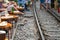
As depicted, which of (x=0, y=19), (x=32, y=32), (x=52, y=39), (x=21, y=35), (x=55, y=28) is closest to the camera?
(x=0, y=19)

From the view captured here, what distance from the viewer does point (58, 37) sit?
9656mm

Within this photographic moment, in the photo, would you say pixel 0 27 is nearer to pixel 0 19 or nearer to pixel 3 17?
pixel 0 19

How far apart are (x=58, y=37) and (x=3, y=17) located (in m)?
2.90

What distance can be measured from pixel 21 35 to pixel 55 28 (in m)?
2.51

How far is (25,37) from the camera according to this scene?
958 centimetres

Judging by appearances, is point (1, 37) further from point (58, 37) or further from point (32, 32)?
point (32, 32)

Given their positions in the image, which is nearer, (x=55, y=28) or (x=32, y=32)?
(x=32, y=32)

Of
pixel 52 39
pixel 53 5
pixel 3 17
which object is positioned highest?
pixel 3 17

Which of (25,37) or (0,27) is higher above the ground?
(0,27)

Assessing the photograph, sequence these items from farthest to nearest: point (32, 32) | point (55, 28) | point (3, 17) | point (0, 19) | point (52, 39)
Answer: point (55, 28) → point (32, 32) → point (52, 39) → point (3, 17) → point (0, 19)

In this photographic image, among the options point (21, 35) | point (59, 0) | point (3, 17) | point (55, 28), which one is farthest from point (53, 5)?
point (3, 17)

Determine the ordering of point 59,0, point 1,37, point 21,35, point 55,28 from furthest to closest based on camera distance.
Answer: point 59,0
point 55,28
point 21,35
point 1,37

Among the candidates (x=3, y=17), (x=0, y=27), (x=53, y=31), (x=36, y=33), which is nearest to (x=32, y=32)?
(x=36, y=33)

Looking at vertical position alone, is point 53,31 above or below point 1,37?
below
